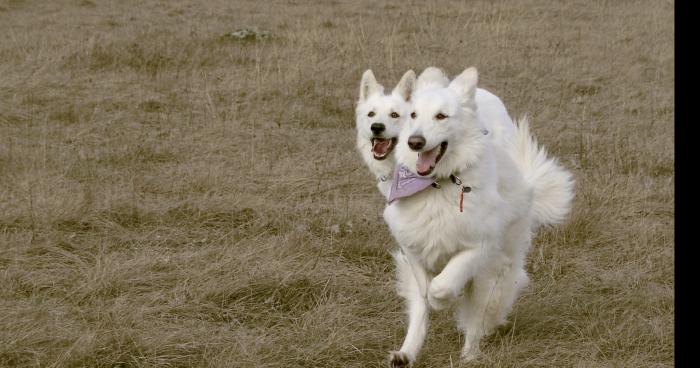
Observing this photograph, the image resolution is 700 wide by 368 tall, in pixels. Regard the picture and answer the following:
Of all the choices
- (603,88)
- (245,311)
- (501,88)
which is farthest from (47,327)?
(603,88)

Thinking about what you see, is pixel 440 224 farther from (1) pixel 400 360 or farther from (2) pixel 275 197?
(2) pixel 275 197

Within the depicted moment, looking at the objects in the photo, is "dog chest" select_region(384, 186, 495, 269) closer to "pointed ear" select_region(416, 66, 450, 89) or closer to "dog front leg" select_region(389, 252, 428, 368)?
"dog front leg" select_region(389, 252, 428, 368)

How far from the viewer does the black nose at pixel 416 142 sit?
3118 mm

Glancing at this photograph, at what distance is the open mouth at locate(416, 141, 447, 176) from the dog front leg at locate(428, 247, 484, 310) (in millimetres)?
359

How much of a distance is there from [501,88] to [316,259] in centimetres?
483

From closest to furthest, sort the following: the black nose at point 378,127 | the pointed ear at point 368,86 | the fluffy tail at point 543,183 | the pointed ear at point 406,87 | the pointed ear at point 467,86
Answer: the pointed ear at point 467,86
the fluffy tail at point 543,183
the black nose at point 378,127
the pointed ear at point 406,87
the pointed ear at point 368,86

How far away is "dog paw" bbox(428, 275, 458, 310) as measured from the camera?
3166 millimetres

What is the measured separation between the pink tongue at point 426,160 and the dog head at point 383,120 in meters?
1.12

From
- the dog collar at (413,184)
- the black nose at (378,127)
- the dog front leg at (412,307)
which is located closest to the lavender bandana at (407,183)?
the dog collar at (413,184)

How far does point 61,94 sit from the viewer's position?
8203 mm

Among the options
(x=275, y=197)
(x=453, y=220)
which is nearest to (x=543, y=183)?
(x=453, y=220)

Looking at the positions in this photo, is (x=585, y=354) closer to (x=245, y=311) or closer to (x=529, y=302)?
(x=529, y=302)

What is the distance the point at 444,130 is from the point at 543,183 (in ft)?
3.22

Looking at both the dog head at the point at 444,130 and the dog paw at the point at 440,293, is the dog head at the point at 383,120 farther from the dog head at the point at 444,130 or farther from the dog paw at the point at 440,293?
the dog paw at the point at 440,293
